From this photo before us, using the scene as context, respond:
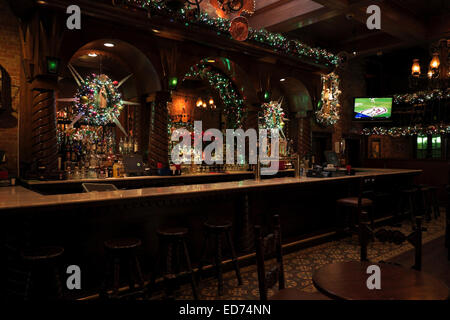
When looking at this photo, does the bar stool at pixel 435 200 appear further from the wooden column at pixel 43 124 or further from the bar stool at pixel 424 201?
the wooden column at pixel 43 124

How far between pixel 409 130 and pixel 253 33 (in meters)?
6.86

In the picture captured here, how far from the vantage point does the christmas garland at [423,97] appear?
371 inches

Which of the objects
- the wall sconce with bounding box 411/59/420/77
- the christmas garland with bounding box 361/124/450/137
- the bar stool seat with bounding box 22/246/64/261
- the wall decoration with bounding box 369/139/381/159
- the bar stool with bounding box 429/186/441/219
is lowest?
the bar stool with bounding box 429/186/441/219

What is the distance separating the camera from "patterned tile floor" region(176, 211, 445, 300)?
3379mm

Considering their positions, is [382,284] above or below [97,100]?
below

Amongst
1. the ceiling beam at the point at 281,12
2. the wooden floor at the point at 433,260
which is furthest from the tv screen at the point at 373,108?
the wooden floor at the point at 433,260

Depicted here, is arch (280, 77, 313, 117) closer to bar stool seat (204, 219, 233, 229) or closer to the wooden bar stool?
the wooden bar stool

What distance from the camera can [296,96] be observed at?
898cm

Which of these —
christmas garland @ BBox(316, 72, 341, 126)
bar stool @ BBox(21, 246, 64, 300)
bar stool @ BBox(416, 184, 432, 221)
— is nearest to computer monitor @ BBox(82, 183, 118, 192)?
bar stool @ BBox(21, 246, 64, 300)

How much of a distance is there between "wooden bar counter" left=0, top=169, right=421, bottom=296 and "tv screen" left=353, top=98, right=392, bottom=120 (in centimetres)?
654

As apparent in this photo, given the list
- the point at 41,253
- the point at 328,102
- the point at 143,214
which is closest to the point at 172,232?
the point at 143,214

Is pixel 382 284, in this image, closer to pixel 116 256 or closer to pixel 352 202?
pixel 116 256

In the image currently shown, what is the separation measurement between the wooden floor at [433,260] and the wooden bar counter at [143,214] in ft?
4.37
